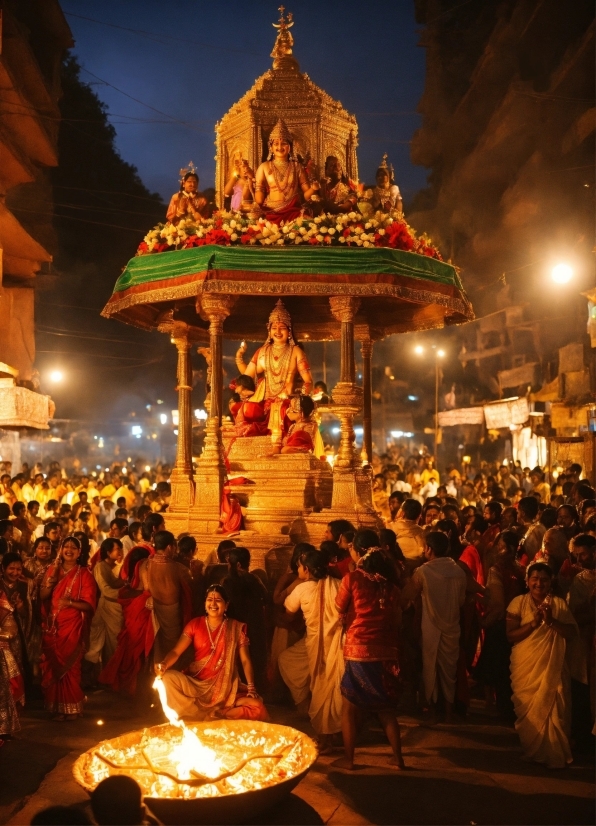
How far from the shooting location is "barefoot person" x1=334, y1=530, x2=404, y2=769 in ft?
20.2

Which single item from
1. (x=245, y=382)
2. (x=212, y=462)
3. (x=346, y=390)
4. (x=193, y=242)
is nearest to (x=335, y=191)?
(x=193, y=242)

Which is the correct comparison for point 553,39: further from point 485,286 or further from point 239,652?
point 239,652

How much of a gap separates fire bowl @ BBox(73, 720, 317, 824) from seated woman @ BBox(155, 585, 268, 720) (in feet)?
1.54

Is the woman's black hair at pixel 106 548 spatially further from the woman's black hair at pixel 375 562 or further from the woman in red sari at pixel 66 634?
the woman's black hair at pixel 375 562

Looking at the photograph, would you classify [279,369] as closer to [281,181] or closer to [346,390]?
[346,390]

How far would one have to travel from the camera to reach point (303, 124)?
13289mm

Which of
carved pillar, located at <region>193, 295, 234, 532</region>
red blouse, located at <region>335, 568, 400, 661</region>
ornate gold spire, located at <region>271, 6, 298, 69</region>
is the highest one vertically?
ornate gold spire, located at <region>271, 6, 298, 69</region>

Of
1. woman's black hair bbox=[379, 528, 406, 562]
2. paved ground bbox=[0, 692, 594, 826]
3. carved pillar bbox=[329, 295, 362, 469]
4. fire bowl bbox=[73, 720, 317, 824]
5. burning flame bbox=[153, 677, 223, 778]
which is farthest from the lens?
carved pillar bbox=[329, 295, 362, 469]

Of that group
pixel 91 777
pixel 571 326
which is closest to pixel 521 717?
pixel 91 777

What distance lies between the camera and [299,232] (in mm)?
10969

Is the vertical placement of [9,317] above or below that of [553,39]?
below

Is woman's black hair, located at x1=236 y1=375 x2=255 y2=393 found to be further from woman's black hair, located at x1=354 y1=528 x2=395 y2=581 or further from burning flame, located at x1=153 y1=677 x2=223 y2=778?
burning flame, located at x1=153 y1=677 x2=223 y2=778

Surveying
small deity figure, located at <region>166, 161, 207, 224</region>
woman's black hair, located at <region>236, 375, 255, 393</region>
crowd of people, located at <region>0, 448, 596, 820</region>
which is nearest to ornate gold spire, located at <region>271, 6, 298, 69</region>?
small deity figure, located at <region>166, 161, 207, 224</region>

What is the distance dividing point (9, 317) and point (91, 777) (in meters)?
18.4
